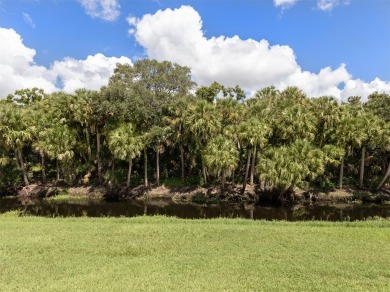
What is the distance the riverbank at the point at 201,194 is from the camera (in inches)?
1181

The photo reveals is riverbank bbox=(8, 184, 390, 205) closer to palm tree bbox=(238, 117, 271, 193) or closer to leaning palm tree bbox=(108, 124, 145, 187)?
leaning palm tree bbox=(108, 124, 145, 187)

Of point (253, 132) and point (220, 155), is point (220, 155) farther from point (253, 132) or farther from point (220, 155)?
point (253, 132)

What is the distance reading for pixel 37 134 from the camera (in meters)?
34.0

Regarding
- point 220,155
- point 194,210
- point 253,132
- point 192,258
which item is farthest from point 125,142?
point 192,258

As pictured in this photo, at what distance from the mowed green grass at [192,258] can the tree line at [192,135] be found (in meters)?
12.5

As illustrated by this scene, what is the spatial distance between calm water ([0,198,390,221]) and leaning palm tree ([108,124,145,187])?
4718mm

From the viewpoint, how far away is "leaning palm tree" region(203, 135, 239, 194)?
2908 cm

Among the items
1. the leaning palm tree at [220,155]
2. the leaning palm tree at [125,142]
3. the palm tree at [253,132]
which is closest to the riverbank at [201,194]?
the leaning palm tree at [220,155]

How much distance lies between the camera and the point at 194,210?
26.9 m

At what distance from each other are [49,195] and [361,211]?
28.9m

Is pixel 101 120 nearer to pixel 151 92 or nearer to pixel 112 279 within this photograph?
pixel 151 92

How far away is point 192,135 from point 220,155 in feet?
13.9


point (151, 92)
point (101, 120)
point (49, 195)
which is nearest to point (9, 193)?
point (49, 195)

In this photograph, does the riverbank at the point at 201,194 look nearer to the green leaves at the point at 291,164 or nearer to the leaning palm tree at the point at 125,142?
the green leaves at the point at 291,164
